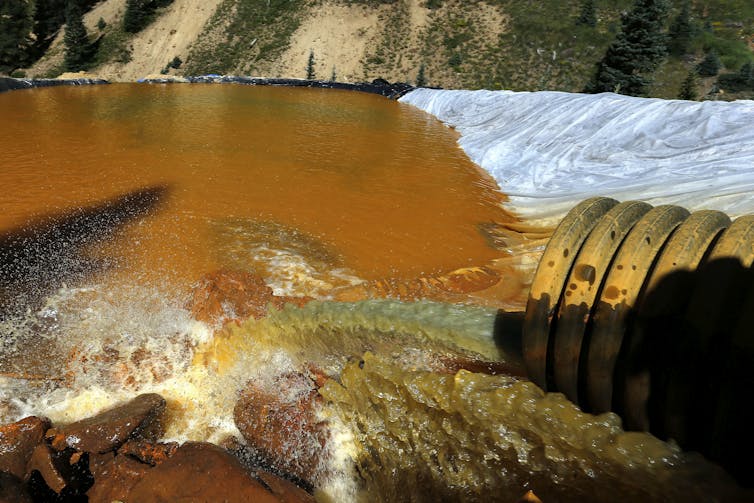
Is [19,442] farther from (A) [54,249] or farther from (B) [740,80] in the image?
(B) [740,80]

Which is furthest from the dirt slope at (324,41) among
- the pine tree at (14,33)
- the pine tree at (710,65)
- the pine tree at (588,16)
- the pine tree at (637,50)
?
the pine tree at (710,65)

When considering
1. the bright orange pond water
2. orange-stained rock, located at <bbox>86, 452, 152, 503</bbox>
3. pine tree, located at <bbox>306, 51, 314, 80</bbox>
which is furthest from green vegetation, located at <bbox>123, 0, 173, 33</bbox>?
orange-stained rock, located at <bbox>86, 452, 152, 503</bbox>

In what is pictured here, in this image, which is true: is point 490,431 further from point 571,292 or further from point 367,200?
point 367,200

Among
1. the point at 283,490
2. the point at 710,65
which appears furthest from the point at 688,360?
the point at 710,65

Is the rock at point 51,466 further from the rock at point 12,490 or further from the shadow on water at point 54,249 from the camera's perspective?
the shadow on water at point 54,249

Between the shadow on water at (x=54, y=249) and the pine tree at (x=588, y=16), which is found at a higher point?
the pine tree at (x=588, y=16)
